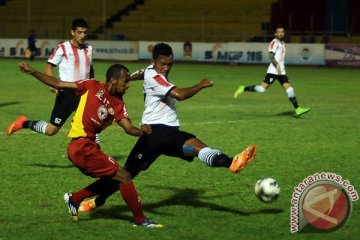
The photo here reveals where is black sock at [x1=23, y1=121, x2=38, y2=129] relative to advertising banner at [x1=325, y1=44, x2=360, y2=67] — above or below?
below

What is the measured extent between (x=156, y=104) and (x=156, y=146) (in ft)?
1.62

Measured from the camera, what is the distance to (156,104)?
7.74 meters

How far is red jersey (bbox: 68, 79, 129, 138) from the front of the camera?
6.93 m

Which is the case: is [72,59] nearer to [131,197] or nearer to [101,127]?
[101,127]

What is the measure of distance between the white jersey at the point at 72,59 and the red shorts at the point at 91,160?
4265 mm

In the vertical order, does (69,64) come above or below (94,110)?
above

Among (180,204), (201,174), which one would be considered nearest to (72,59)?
(201,174)

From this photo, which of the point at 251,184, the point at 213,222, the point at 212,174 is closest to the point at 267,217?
the point at 213,222

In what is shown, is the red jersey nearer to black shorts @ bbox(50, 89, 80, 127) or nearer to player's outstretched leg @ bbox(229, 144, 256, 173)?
player's outstretched leg @ bbox(229, 144, 256, 173)

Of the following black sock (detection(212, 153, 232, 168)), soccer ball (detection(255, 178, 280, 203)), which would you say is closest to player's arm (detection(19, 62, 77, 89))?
black sock (detection(212, 153, 232, 168))

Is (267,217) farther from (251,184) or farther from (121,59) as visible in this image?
(121,59)

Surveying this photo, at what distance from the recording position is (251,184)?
931 centimetres

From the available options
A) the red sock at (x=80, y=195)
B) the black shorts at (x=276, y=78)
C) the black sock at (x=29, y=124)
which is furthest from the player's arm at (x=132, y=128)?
the black shorts at (x=276, y=78)

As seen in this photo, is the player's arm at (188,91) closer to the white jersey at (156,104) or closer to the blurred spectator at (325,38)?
the white jersey at (156,104)
